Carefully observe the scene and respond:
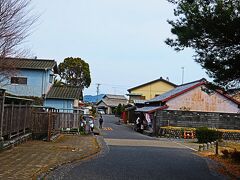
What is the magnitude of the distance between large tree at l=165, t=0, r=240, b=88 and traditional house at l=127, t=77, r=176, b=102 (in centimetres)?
6894

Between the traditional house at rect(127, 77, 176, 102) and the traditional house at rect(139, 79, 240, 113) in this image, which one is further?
the traditional house at rect(127, 77, 176, 102)

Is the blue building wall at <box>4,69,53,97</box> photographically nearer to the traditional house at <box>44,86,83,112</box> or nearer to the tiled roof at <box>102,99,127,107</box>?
the traditional house at <box>44,86,83,112</box>

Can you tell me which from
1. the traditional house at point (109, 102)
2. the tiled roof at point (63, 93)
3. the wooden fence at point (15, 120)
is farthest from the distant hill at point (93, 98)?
the wooden fence at point (15, 120)

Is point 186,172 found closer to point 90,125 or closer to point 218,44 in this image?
point 218,44

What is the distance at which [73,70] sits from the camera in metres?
67.1

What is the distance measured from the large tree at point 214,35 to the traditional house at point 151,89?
226 ft

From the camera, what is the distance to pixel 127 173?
12781 millimetres

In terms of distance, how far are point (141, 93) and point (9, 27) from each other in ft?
220

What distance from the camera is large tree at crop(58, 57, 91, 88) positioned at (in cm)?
6662

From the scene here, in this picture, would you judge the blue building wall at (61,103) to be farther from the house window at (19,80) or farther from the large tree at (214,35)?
the large tree at (214,35)

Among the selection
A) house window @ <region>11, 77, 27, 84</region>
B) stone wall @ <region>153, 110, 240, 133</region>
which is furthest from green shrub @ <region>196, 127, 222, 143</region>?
house window @ <region>11, 77, 27, 84</region>

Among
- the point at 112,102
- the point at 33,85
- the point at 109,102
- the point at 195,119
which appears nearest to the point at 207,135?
the point at 195,119

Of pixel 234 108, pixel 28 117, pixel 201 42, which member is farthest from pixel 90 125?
pixel 201 42

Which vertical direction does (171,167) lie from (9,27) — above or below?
below
